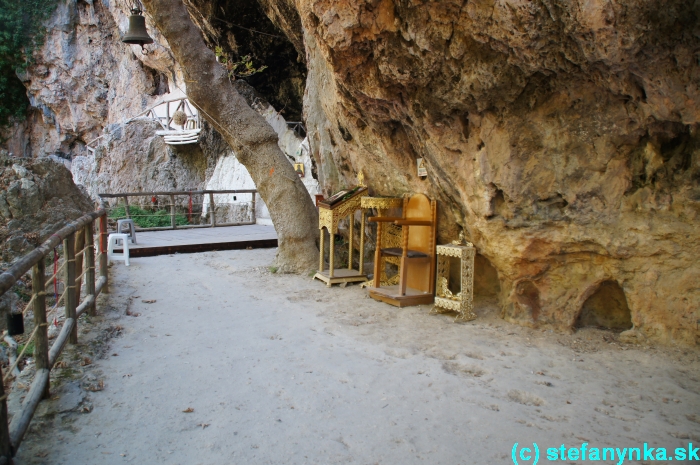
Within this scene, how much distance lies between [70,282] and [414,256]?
332 centimetres

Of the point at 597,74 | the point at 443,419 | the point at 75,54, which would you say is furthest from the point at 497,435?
the point at 75,54

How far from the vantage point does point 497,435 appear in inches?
A: 110

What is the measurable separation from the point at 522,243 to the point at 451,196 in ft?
3.18

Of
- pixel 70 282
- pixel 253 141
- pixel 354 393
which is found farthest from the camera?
pixel 253 141

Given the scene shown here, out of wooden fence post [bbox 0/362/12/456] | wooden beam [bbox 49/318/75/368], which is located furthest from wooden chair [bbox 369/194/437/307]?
wooden fence post [bbox 0/362/12/456]

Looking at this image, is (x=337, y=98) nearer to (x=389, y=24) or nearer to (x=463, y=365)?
(x=389, y=24)

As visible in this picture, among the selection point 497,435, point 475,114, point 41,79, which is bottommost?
point 497,435

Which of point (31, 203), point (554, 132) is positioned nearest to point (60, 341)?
point (554, 132)

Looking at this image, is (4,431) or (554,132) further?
(554,132)

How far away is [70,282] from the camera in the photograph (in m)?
4.18

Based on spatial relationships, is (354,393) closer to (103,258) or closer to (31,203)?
(103,258)

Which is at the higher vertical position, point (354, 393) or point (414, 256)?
point (414, 256)

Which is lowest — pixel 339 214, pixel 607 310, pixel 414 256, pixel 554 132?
pixel 607 310

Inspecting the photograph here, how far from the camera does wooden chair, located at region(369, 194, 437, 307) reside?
5.50 meters
